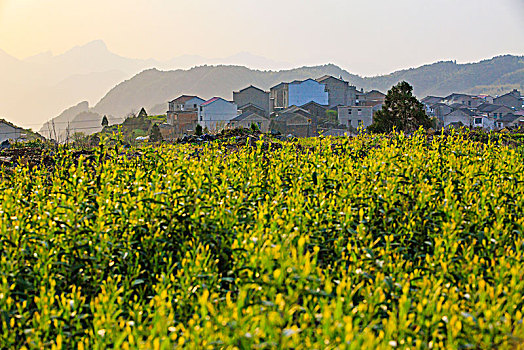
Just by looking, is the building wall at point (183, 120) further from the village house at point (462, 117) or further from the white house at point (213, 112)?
the village house at point (462, 117)

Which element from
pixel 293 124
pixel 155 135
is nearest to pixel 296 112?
pixel 293 124

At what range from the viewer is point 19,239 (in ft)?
12.4

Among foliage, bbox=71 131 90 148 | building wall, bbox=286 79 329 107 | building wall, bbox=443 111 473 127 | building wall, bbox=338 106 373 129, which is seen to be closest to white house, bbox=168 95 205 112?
building wall, bbox=286 79 329 107

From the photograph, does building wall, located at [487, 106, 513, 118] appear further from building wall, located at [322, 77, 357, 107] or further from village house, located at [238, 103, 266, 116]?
village house, located at [238, 103, 266, 116]

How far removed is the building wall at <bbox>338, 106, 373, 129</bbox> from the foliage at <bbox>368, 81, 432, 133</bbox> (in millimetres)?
48654

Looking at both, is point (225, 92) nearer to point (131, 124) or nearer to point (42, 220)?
point (131, 124)

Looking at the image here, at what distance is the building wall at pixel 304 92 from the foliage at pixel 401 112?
183ft

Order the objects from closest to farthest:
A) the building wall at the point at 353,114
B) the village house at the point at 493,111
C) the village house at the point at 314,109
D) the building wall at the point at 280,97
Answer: the building wall at the point at 353,114
the village house at the point at 314,109
the building wall at the point at 280,97
the village house at the point at 493,111

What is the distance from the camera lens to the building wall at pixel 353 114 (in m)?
74.0

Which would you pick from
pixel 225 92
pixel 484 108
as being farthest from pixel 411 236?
pixel 225 92

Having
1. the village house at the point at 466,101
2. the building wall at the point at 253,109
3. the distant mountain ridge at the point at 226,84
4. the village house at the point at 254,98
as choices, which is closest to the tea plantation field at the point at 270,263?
the building wall at the point at 253,109

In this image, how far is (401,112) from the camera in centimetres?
2431

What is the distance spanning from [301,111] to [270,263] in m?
64.7

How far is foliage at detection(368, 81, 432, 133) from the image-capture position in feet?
77.5
